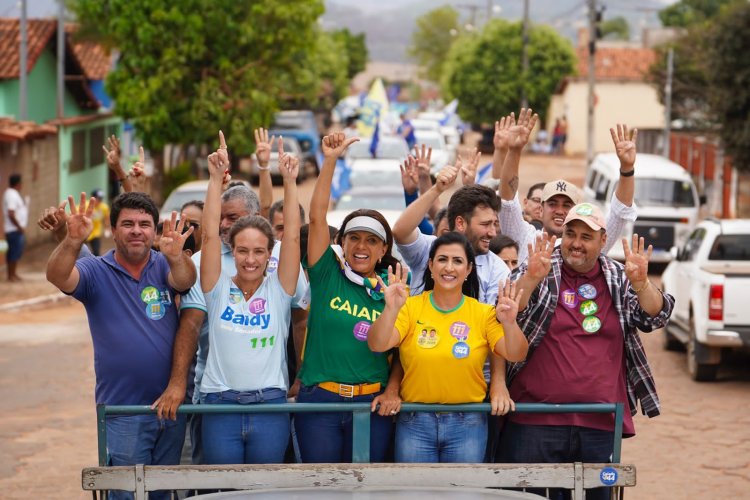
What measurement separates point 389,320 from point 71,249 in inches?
61.0

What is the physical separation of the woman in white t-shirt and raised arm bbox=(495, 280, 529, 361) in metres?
1.08

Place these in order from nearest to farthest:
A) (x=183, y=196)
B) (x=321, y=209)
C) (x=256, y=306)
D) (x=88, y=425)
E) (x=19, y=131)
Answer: (x=256, y=306), (x=321, y=209), (x=88, y=425), (x=183, y=196), (x=19, y=131)

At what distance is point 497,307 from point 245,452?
1.43m

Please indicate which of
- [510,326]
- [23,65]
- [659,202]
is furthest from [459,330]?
[23,65]

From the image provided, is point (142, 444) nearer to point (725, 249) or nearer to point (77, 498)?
point (77, 498)

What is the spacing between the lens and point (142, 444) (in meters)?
6.13

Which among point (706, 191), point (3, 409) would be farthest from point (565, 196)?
point (706, 191)

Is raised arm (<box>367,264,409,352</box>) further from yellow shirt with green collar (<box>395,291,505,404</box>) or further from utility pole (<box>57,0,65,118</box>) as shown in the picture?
utility pole (<box>57,0,65,118</box>)

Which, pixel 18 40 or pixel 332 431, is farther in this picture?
pixel 18 40

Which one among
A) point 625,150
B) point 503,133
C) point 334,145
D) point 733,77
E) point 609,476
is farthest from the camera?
point 733,77

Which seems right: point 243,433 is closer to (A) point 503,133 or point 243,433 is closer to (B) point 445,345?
(B) point 445,345

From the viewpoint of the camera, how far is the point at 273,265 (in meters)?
6.54

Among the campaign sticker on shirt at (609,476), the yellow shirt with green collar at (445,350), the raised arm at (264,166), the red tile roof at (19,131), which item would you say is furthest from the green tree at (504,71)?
the campaign sticker on shirt at (609,476)

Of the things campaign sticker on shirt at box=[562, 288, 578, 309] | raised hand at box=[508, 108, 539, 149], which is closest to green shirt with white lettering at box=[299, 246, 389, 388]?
campaign sticker on shirt at box=[562, 288, 578, 309]
